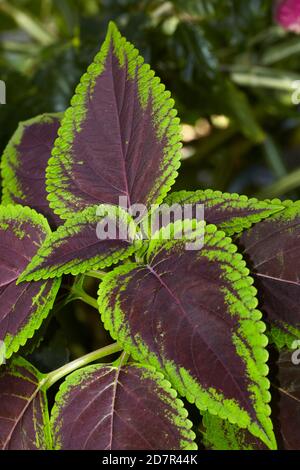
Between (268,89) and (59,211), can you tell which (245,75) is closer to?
(268,89)

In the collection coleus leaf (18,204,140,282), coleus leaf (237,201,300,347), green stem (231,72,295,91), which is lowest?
coleus leaf (237,201,300,347)

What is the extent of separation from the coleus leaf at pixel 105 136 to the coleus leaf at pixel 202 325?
0.06 m

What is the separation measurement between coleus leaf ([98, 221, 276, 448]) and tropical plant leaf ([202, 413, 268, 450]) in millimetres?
59

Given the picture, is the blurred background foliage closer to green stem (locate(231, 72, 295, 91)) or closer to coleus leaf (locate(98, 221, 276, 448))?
green stem (locate(231, 72, 295, 91))

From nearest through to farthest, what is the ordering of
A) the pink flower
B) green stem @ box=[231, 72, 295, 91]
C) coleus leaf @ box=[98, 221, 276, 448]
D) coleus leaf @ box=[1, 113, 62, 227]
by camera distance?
coleus leaf @ box=[98, 221, 276, 448] < coleus leaf @ box=[1, 113, 62, 227] < the pink flower < green stem @ box=[231, 72, 295, 91]

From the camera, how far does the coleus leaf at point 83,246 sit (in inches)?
15.0

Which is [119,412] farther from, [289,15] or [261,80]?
[261,80]

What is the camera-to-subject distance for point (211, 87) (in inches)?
31.1

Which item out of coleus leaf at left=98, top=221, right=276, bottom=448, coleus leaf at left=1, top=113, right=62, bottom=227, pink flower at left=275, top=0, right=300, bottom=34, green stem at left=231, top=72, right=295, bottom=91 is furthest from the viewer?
green stem at left=231, top=72, right=295, bottom=91

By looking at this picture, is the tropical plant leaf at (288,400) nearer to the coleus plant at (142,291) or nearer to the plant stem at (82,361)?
the coleus plant at (142,291)

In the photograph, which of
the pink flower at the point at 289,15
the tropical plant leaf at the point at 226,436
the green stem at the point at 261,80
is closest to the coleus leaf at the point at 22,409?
the tropical plant leaf at the point at 226,436

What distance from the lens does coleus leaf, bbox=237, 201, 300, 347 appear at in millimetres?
399

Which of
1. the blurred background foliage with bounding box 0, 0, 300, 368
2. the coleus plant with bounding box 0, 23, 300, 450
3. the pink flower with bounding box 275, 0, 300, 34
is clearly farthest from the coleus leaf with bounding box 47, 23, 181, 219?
the pink flower with bounding box 275, 0, 300, 34

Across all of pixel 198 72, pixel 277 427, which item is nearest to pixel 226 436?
pixel 277 427
